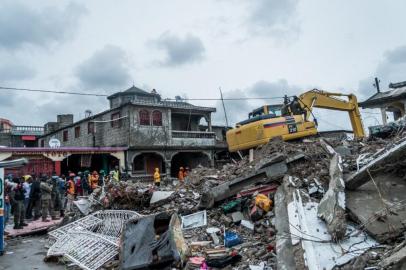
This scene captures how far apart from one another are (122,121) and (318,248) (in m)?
21.8

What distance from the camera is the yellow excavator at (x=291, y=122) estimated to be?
441 inches

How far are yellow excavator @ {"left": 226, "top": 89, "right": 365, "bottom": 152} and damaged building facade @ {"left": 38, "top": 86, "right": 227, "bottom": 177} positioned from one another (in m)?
12.9

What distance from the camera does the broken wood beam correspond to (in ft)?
18.2

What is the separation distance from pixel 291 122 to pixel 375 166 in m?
5.64

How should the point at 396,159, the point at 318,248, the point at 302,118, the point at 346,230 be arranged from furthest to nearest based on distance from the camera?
the point at 302,118 < the point at 396,159 < the point at 346,230 < the point at 318,248

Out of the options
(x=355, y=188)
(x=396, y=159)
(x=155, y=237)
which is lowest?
(x=155, y=237)

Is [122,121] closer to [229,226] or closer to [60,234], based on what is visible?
[60,234]

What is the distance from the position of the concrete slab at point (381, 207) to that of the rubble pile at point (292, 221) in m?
0.01

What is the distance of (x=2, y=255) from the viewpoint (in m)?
8.27

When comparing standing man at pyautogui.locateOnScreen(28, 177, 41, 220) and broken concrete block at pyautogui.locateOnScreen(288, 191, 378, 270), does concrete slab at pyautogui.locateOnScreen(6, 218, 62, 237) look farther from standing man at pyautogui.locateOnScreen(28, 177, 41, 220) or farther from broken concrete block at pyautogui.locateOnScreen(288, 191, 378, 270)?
broken concrete block at pyautogui.locateOnScreen(288, 191, 378, 270)

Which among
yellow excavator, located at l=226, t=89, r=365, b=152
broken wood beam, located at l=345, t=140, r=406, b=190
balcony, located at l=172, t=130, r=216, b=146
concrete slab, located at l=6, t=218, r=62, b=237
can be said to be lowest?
concrete slab, located at l=6, t=218, r=62, b=237

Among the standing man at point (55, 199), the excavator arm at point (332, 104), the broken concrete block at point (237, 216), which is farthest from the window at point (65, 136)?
the broken concrete block at point (237, 216)

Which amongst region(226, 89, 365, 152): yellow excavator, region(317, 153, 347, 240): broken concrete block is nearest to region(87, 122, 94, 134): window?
region(226, 89, 365, 152): yellow excavator

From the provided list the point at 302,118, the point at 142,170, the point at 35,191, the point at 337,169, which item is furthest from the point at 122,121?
the point at 337,169
